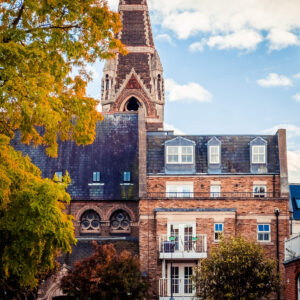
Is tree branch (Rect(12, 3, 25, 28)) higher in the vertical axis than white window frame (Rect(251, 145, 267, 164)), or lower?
lower

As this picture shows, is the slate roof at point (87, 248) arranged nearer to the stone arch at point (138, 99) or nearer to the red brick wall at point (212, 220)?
the red brick wall at point (212, 220)

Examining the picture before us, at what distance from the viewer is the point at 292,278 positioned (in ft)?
96.0

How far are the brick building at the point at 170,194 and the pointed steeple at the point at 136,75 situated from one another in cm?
1356

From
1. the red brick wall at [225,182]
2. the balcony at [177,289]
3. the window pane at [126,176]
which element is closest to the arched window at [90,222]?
the window pane at [126,176]

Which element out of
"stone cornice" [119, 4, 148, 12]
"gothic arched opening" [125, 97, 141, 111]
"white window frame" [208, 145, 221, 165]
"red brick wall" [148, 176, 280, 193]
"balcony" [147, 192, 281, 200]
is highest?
"stone cornice" [119, 4, 148, 12]

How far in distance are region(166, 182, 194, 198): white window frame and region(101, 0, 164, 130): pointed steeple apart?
21.0 meters

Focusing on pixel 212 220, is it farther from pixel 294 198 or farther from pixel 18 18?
pixel 18 18

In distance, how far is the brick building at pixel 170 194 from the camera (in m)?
42.9

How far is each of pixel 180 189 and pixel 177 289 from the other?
6.88 meters

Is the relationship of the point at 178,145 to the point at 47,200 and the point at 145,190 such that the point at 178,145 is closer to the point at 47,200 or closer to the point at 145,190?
the point at 145,190

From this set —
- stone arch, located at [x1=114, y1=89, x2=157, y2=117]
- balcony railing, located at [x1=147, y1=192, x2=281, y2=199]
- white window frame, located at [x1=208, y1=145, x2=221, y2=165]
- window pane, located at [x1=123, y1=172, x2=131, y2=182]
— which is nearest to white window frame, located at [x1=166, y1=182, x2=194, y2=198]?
balcony railing, located at [x1=147, y1=192, x2=281, y2=199]

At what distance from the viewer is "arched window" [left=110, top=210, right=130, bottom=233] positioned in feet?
164

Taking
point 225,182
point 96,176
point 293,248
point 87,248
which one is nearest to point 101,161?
point 96,176

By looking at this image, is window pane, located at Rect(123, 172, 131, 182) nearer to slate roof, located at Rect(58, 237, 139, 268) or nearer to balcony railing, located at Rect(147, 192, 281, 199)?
slate roof, located at Rect(58, 237, 139, 268)
